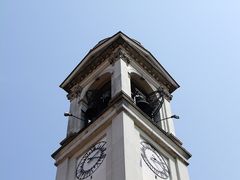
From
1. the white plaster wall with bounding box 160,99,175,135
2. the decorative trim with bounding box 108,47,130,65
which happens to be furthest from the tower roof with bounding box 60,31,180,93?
the white plaster wall with bounding box 160,99,175,135

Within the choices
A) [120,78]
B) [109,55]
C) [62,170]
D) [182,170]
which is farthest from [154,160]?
[109,55]

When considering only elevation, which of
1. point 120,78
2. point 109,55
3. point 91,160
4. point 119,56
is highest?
point 109,55

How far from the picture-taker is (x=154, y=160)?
2141 centimetres

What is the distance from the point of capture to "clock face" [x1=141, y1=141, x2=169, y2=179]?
20.9 meters

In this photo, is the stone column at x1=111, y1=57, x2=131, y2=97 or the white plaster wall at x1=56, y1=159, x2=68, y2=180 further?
the stone column at x1=111, y1=57, x2=131, y2=97

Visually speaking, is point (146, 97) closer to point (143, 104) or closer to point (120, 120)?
point (143, 104)

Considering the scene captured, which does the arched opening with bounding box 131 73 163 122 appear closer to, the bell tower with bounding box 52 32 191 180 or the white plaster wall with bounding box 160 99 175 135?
the bell tower with bounding box 52 32 191 180

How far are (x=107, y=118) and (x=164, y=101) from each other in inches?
201

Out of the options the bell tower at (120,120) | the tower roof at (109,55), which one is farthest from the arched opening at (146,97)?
the tower roof at (109,55)

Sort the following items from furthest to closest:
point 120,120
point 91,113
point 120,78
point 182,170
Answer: point 91,113 < point 120,78 < point 182,170 < point 120,120

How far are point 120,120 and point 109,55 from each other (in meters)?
5.86

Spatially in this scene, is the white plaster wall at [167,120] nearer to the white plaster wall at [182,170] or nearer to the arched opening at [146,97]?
the arched opening at [146,97]

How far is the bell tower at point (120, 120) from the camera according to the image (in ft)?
66.7

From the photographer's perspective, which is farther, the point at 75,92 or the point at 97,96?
the point at 75,92
